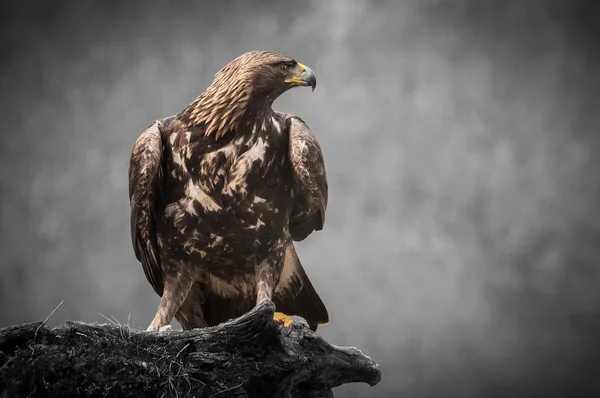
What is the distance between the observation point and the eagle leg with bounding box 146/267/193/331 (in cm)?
494

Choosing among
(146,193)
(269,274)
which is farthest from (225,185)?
(269,274)

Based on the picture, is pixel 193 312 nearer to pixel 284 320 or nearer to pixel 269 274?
pixel 269 274

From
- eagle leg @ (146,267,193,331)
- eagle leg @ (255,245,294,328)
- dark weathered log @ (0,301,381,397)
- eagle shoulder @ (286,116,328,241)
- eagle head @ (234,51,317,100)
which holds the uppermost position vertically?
eagle head @ (234,51,317,100)

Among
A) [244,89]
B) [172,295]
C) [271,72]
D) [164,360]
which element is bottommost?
[164,360]

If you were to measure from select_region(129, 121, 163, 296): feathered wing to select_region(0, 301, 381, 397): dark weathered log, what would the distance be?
121 cm

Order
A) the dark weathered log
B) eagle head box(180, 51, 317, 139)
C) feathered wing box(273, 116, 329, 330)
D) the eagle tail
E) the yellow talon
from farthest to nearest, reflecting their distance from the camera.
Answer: the eagle tail → feathered wing box(273, 116, 329, 330) → eagle head box(180, 51, 317, 139) → the yellow talon → the dark weathered log

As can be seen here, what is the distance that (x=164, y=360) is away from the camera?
3791 mm

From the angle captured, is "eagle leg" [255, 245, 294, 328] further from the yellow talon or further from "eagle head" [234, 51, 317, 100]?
"eagle head" [234, 51, 317, 100]

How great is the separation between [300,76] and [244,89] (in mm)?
406

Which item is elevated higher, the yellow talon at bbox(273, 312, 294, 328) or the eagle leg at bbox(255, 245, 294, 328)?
the eagle leg at bbox(255, 245, 294, 328)

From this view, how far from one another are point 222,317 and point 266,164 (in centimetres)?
124

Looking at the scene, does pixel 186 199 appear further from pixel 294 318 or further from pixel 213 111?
pixel 294 318

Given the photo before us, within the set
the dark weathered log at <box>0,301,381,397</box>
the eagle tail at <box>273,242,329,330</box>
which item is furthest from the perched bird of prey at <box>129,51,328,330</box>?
the dark weathered log at <box>0,301,381,397</box>

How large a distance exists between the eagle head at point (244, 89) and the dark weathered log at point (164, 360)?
142 cm
